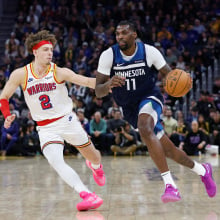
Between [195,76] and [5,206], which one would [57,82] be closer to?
[5,206]

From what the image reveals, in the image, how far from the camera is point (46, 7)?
19562 millimetres

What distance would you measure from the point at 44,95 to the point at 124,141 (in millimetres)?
7917

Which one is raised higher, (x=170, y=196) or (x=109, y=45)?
(x=109, y=45)

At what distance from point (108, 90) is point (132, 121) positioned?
2.36 feet

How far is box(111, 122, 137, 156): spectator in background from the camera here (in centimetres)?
1342

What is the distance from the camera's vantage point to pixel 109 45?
16391 millimetres

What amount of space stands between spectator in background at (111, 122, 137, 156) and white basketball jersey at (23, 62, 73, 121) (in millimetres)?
7742

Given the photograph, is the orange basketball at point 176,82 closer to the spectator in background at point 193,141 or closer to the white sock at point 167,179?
the white sock at point 167,179

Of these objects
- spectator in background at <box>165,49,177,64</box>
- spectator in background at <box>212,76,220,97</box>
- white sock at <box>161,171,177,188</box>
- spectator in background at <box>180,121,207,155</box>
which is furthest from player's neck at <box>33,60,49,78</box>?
spectator in background at <box>165,49,177,64</box>

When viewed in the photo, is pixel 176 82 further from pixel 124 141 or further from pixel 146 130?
pixel 124 141

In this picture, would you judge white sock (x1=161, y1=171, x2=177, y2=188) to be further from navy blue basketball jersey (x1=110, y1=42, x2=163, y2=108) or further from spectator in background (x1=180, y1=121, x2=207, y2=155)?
spectator in background (x1=180, y1=121, x2=207, y2=155)

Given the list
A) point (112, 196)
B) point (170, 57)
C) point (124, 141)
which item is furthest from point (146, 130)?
point (170, 57)

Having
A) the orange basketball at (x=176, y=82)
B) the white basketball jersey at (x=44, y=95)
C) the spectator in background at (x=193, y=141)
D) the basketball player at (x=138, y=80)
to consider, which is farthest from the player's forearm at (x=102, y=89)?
the spectator in background at (x=193, y=141)

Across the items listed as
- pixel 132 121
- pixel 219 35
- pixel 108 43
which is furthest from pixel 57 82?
pixel 219 35
